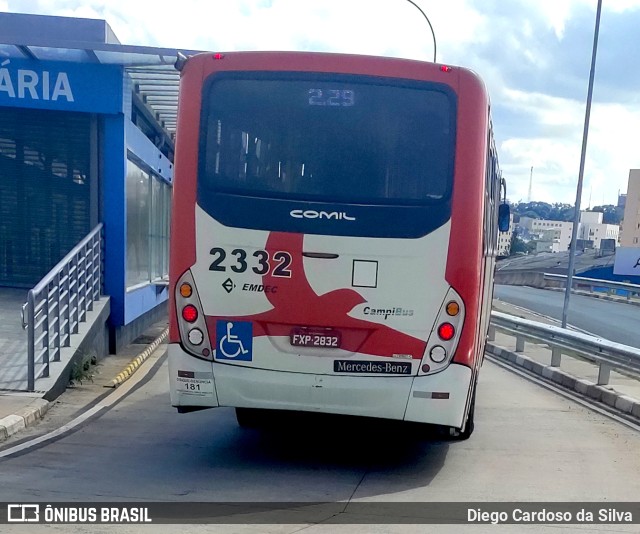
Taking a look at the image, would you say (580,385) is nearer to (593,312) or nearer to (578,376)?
(578,376)

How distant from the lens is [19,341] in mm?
10398

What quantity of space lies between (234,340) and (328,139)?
1779 millimetres

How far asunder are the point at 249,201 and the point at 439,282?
1634 mm

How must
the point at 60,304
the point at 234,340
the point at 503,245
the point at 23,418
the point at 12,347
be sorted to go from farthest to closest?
the point at 503,245
the point at 12,347
the point at 60,304
the point at 23,418
the point at 234,340

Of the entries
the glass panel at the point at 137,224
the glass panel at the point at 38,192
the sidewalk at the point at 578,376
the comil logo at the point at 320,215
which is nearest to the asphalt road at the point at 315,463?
the sidewalk at the point at 578,376

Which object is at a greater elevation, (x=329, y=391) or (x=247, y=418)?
(x=329, y=391)

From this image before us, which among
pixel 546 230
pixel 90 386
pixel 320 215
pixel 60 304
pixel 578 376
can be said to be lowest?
pixel 546 230

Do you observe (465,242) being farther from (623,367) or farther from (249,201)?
(623,367)

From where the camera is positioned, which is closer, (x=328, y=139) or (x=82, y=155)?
(x=328, y=139)

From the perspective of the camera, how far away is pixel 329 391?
597cm

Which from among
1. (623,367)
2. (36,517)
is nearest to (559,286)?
(623,367)

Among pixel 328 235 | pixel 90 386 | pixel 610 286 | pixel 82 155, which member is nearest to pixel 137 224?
pixel 82 155

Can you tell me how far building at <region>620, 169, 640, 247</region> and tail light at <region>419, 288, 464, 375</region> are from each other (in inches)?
4354

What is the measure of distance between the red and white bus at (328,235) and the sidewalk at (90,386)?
2253 millimetres
